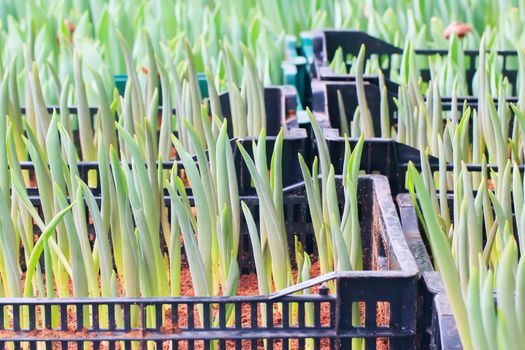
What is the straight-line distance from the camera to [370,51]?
2.38 metres

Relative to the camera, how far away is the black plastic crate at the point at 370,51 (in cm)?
229

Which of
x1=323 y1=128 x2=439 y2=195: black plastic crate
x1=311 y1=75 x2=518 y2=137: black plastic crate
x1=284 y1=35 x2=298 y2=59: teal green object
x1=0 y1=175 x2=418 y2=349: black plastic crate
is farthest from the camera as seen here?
x1=284 y1=35 x2=298 y2=59: teal green object

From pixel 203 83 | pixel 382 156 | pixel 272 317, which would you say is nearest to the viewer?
pixel 272 317

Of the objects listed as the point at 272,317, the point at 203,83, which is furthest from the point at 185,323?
the point at 203,83

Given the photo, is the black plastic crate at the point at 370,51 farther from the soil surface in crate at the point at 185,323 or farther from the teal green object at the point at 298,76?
the soil surface in crate at the point at 185,323

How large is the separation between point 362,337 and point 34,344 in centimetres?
36

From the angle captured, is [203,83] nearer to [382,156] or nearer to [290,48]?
[290,48]

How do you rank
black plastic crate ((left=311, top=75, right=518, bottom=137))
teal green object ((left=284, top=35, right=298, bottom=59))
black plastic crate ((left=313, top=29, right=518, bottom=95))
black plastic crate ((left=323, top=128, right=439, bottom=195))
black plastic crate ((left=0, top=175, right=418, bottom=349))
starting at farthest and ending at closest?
teal green object ((left=284, top=35, right=298, bottom=59)) → black plastic crate ((left=313, top=29, right=518, bottom=95)) → black plastic crate ((left=311, top=75, right=518, bottom=137)) → black plastic crate ((left=323, top=128, right=439, bottom=195)) → black plastic crate ((left=0, top=175, right=418, bottom=349))

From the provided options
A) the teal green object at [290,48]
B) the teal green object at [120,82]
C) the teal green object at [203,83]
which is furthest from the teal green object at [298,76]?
Answer: the teal green object at [120,82]

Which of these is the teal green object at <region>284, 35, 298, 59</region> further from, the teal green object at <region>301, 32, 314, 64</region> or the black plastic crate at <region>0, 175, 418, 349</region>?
the black plastic crate at <region>0, 175, 418, 349</region>

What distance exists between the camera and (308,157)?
1.77m

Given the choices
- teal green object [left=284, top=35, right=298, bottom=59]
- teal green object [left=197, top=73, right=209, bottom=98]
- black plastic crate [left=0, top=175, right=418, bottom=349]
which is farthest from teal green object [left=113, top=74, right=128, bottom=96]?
black plastic crate [left=0, top=175, right=418, bottom=349]

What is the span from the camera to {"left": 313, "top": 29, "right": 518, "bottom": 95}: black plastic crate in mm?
2287

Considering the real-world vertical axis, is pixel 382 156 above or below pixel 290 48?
below
